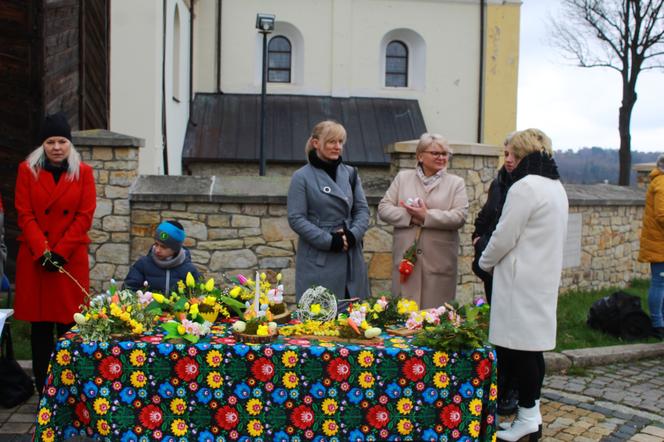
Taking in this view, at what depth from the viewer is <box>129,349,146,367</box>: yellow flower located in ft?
12.2

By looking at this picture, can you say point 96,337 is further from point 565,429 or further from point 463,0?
point 463,0

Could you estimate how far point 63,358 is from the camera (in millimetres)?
3736

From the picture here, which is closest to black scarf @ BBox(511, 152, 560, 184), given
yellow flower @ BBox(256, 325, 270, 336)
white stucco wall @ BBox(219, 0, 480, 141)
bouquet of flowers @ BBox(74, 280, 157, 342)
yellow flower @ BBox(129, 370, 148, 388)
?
yellow flower @ BBox(256, 325, 270, 336)

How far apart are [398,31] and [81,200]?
54.3ft

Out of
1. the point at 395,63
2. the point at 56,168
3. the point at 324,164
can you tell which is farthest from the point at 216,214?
the point at 395,63

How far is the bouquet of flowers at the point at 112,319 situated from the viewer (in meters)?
3.76

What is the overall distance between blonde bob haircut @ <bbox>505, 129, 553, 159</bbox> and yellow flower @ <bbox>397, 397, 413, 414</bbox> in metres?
1.65

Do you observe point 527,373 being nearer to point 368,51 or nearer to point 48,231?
point 48,231

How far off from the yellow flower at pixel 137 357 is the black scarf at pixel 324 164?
2064 mm

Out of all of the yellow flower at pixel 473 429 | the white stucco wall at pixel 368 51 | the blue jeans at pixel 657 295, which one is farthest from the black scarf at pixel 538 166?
the white stucco wall at pixel 368 51

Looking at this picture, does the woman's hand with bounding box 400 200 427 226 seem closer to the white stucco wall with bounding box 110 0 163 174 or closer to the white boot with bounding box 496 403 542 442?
the white boot with bounding box 496 403 542 442

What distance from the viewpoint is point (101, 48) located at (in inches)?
453

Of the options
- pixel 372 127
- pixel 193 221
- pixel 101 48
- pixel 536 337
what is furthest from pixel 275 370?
pixel 372 127

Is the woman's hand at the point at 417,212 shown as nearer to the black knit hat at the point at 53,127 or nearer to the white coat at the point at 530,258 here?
the white coat at the point at 530,258
